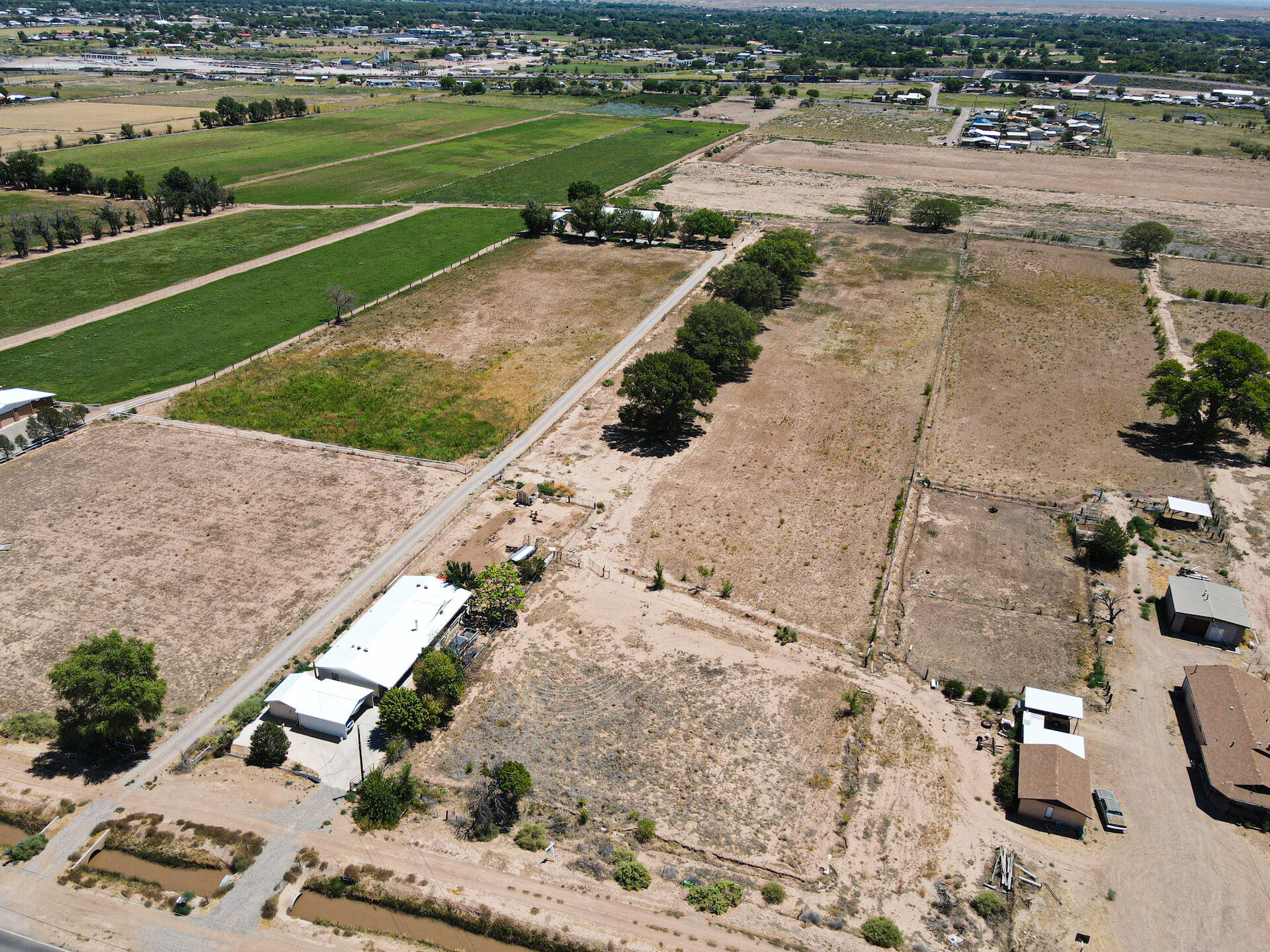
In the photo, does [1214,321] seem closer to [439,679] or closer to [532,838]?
[439,679]

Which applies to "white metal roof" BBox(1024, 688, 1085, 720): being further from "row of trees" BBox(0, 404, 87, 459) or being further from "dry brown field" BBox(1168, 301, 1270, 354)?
"row of trees" BBox(0, 404, 87, 459)

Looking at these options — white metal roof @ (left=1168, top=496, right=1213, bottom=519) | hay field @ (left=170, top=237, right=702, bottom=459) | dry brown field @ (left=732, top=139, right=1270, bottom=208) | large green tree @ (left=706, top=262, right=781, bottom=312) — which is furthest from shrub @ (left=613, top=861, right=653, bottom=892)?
dry brown field @ (left=732, top=139, right=1270, bottom=208)

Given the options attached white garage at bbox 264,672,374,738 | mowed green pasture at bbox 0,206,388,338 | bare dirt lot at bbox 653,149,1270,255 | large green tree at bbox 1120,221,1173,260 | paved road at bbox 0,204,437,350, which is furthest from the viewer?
bare dirt lot at bbox 653,149,1270,255

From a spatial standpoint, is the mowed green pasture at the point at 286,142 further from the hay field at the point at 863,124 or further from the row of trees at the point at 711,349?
the row of trees at the point at 711,349

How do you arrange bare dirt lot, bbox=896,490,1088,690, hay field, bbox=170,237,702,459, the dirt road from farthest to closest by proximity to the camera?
hay field, bbox=170,237,702,459 < bare dirt lot, bbox=896,490,1088,690 < the dirt road

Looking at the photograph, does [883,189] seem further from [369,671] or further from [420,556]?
[369,671]

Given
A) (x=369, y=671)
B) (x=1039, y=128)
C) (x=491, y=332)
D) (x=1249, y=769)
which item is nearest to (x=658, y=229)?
(x=491, y=332)

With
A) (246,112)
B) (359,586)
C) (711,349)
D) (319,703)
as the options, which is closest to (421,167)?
(246,112)
